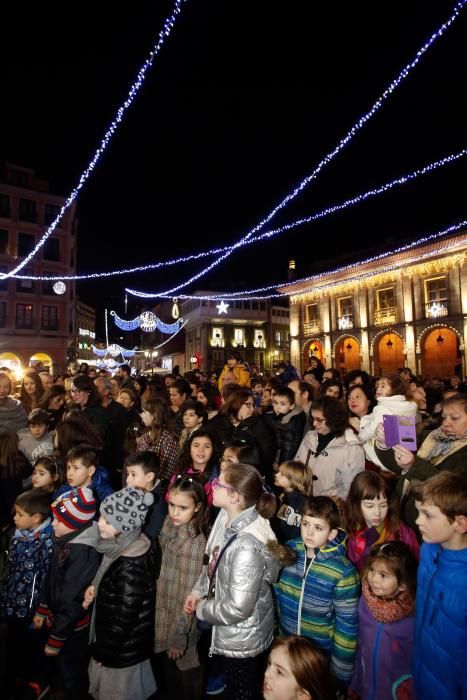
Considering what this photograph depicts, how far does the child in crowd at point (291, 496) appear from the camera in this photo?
3.66m

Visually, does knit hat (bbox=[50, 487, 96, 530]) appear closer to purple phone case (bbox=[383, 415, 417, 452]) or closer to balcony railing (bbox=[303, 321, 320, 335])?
purple phone case (bbox=[383, 415, 417, 452])

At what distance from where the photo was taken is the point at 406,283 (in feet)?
86.4

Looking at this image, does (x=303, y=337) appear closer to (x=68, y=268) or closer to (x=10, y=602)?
(x=68, y=268)

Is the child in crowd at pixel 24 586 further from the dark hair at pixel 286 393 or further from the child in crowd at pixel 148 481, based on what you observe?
the dark hair at pixel 286 393

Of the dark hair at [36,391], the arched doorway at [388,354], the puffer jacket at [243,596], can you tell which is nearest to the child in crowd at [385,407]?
the puffer jacket at [243,596]

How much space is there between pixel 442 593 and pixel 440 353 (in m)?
25.9

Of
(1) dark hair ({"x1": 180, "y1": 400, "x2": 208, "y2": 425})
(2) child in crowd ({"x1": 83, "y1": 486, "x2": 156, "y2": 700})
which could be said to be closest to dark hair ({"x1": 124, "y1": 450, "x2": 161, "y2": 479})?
(2) child in crowd ({"x1": 83, "y1": 486, "x2": 156, "y2": 700})

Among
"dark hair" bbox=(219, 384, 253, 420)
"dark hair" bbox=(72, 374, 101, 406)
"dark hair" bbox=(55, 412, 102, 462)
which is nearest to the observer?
"dark hair" bbox=(55, 412, 102, 462)

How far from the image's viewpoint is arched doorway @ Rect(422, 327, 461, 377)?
24087 millimetres

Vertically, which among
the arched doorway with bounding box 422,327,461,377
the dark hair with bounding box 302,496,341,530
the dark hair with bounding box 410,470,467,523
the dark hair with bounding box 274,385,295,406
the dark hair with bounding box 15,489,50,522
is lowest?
the dark hair with bounding box 15,489,50,522

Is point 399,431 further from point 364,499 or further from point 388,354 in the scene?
point 388,354

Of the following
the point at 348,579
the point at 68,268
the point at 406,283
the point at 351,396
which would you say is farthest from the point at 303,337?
the point at 348,579

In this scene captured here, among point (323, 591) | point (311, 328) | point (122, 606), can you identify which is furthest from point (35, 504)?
point (311, 328)

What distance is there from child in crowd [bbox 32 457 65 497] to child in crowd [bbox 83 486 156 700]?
161 cm
